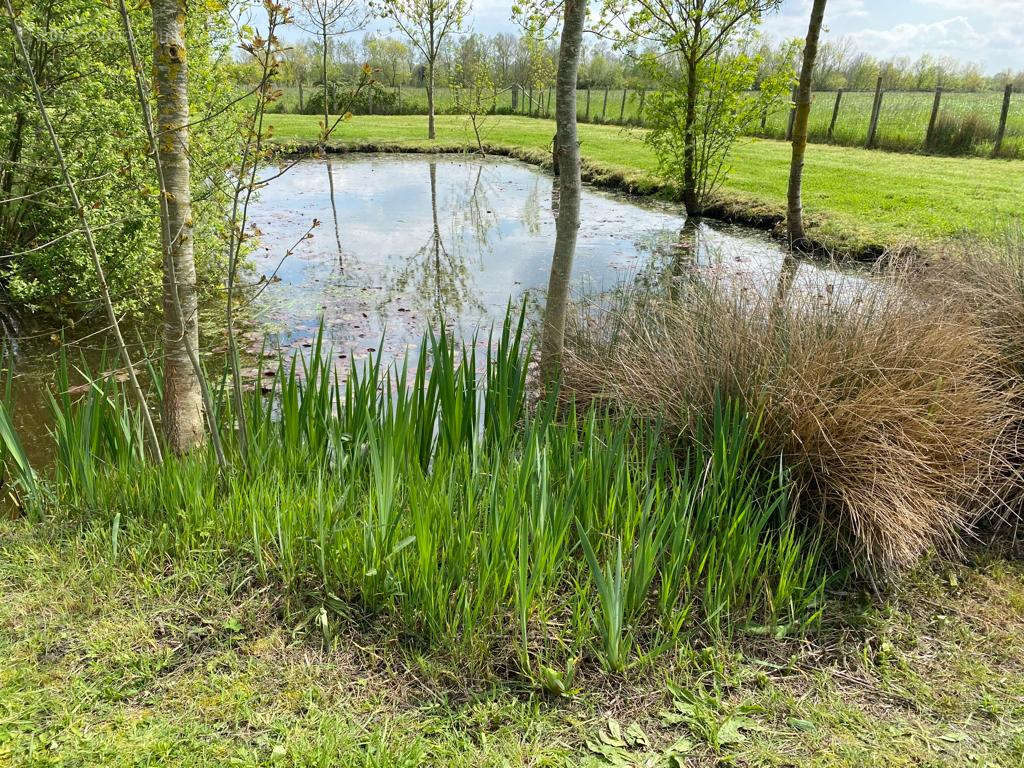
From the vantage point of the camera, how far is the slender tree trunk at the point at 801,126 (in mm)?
8016

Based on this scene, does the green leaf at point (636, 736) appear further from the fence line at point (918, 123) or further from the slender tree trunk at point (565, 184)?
the fence line at point (918, 123)

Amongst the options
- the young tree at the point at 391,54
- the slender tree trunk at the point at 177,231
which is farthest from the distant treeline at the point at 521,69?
the slender tree trunk at the point at 177,231

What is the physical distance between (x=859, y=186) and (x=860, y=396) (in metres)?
11.3

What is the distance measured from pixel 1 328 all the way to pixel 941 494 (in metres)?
7.64

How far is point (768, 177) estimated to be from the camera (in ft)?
46.8

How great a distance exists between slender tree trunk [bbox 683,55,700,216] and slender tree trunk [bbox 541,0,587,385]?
8.32 metres

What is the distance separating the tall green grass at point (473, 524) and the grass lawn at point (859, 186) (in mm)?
4275

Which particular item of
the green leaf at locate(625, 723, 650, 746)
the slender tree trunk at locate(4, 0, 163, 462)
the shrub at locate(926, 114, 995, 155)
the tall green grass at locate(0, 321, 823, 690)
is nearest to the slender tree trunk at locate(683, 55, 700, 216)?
the shrub at locate(926, 114, 995, 155)

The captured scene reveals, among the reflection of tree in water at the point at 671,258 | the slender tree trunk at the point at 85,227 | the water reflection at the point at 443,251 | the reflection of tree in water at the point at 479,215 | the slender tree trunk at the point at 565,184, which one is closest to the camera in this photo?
the slender tree trunk at the point at 85,227

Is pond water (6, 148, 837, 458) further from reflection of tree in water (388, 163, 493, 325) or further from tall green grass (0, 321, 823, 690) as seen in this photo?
tall green grass (0, 321, 823, 690)

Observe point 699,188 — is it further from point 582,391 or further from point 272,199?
point 582,391

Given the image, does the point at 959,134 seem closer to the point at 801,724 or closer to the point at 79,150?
the point at 79,150

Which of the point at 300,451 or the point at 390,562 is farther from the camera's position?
the point at 300,451

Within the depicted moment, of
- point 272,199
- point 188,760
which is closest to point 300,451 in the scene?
point 188,760
